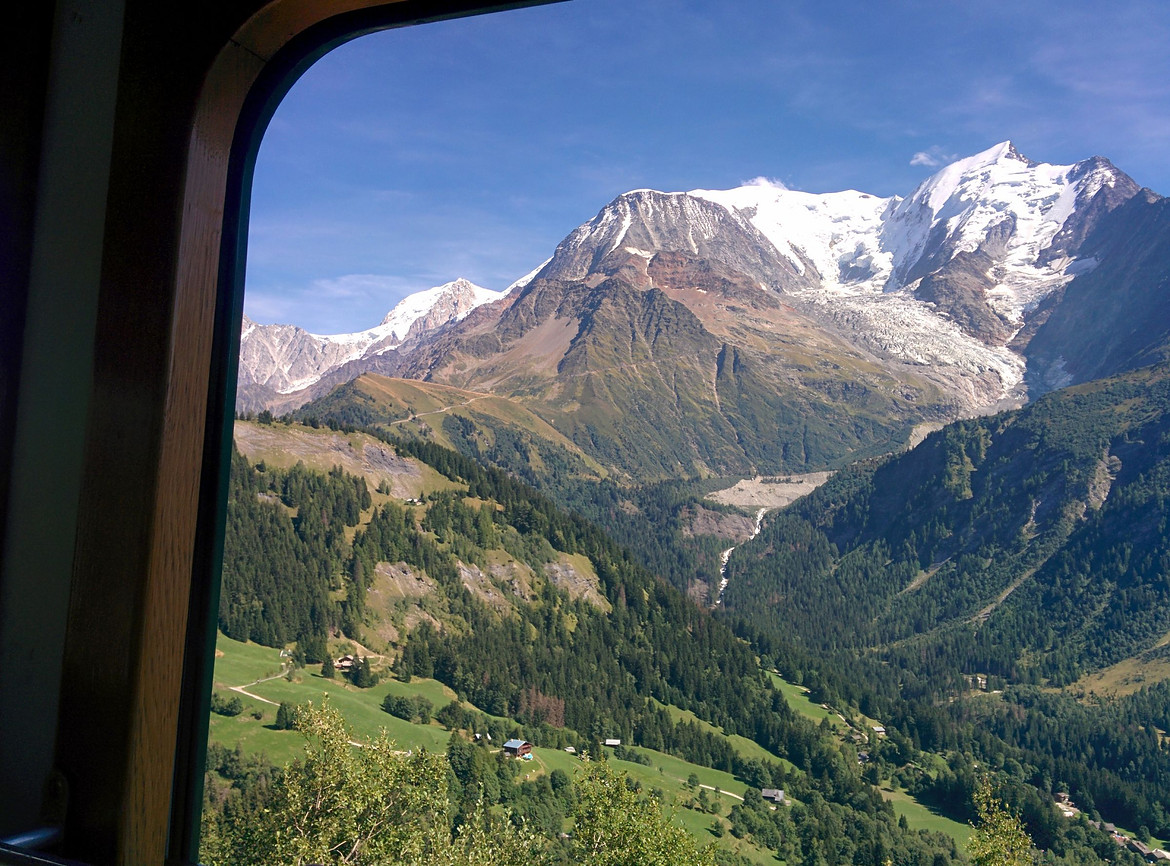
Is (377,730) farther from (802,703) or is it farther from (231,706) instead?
(802,703)

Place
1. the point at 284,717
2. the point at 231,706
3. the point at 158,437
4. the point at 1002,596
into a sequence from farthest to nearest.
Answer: the point at 1002,596 < the point at 284,717 < the point at 231,706 < the point at 158,437

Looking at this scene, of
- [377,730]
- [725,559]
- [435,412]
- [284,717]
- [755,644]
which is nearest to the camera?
[284,717]

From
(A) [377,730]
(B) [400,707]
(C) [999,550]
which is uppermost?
(C) [999,550]

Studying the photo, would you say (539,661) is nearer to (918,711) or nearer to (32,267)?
(918,711)

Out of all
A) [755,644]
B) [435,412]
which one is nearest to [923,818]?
[755,644]

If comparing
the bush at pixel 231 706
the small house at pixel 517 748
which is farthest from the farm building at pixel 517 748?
the bush at pixel 231 706

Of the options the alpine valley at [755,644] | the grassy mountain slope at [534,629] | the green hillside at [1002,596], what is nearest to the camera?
the alpine valley at [755,644]

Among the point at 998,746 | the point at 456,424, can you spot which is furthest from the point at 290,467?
the point at 456,424

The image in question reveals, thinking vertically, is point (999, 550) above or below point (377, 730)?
above

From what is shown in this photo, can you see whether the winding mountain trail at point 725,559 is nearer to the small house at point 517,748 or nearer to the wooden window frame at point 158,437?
the small house at point 517,748
